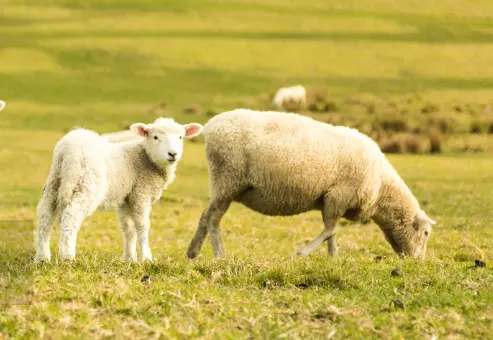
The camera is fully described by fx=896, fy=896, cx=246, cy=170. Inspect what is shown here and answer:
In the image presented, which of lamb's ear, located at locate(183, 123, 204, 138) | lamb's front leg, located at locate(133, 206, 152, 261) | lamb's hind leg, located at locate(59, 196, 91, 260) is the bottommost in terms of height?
lamb's front leg, located at locate(133, 206, 152, 261)

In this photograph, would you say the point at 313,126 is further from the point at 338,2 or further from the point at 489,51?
the point at 338,2

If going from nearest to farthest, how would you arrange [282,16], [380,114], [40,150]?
[40,150] < [380,114] < [282,16]

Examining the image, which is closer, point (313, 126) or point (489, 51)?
point (313, 126)

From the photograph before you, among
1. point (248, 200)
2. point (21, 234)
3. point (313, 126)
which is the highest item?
point (313, 126)

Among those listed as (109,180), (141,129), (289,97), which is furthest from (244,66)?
(109,180)

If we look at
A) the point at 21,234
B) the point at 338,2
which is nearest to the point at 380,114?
the point at 21,234

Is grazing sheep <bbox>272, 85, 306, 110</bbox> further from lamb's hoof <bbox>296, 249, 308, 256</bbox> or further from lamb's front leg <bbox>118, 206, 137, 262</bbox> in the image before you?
lamb's front leg <bbox>118, 206, 137, 262</bbox>

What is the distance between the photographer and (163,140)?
1014 cm

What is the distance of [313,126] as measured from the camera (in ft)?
37.2

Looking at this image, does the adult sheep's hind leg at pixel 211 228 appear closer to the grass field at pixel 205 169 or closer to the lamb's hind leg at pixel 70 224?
the grass field at pixel 205 169

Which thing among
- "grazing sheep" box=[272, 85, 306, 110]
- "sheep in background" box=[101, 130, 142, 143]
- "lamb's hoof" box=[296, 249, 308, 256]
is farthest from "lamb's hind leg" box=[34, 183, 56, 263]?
"grazing sheep" box=[272, 85, 306, 110]

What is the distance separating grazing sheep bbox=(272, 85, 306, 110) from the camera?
29766 mm

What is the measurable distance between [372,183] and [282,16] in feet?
136

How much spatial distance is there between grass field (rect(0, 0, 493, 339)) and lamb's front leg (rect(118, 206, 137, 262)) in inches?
19.8
